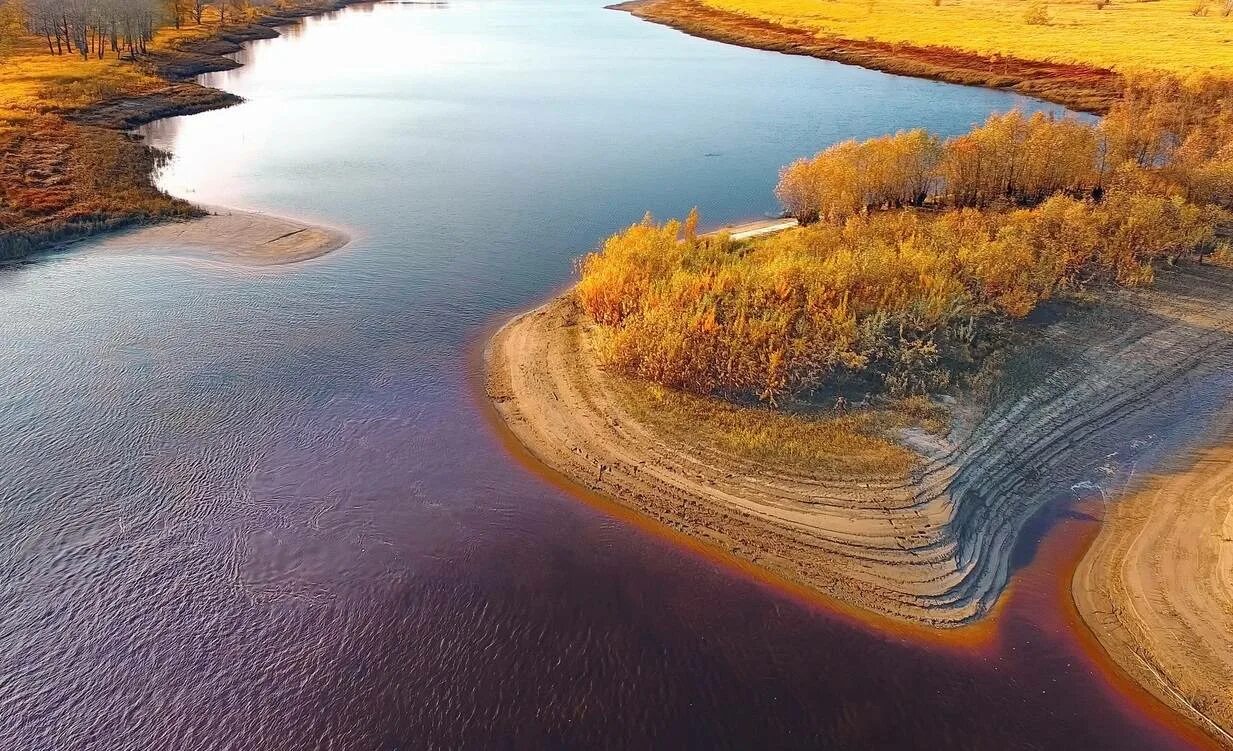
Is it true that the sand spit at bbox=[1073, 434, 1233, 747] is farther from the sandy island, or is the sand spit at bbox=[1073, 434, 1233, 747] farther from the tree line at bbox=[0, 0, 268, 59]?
the tree line at bbox=[0, 0, 268, 59]

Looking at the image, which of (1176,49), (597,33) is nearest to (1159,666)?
(1176,49)

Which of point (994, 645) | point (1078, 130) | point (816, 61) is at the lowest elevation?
point (994, 645)

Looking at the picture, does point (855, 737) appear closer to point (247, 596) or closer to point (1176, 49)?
point (247, 596)

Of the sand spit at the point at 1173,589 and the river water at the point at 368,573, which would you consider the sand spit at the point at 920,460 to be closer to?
the river water at the point at 368,573

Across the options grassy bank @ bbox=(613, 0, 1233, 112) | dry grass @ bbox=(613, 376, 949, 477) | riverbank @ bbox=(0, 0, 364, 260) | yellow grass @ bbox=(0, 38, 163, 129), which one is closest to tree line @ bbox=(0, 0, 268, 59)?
riverbank @ bbox=(0, 0, 364, 260)

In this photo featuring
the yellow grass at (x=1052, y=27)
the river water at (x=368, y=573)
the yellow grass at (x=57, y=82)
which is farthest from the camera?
the yellow grass at (x=1052, y=27)

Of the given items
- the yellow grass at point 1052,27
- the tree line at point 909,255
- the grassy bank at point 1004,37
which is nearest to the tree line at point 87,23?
the tree line at point 909,255

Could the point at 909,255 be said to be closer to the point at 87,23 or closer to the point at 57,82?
the point at 57,82
